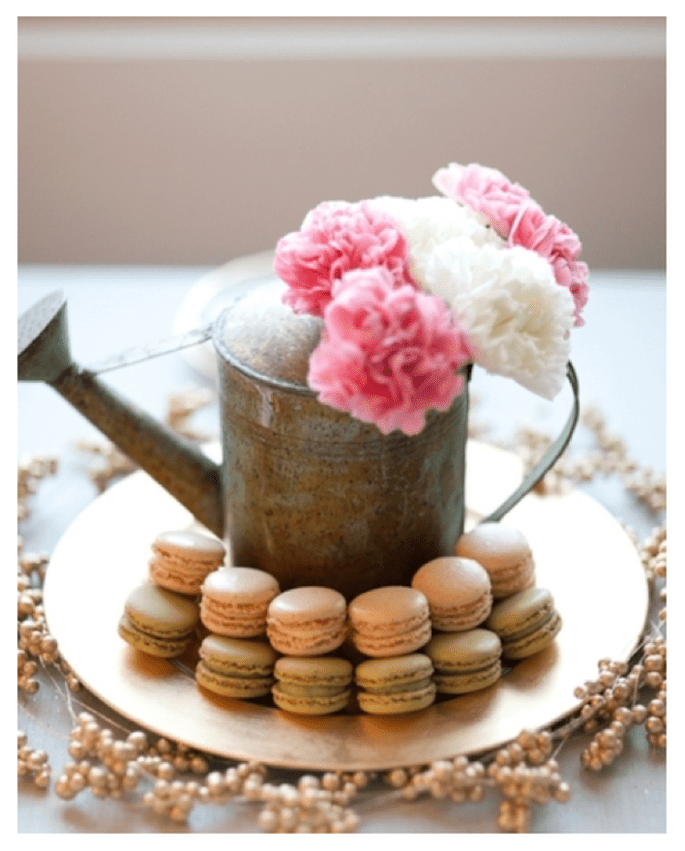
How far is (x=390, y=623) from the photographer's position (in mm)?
747

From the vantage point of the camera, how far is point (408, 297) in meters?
0.63

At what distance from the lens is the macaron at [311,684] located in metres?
0.75

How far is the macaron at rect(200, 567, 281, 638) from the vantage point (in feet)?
2.53

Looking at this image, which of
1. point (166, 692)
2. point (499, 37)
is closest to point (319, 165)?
point (499, 37)

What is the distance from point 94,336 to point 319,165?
0.60 metres

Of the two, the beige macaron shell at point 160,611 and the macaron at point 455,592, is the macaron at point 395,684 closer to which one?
the macaron at point 455,592

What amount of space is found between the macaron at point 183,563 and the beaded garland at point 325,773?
3.8 inches

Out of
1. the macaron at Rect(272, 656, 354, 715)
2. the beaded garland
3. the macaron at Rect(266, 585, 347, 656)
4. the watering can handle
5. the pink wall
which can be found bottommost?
the beaded garland

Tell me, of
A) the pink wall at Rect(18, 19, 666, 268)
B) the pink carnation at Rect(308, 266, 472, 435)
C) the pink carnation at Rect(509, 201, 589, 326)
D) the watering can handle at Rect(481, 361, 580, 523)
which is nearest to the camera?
the pink carnation at Rect(308, 266, 472, 435)

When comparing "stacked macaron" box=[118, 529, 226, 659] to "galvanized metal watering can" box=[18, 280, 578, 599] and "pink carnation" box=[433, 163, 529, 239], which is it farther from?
"pink carnation" box=[433, 163, 529, 239]

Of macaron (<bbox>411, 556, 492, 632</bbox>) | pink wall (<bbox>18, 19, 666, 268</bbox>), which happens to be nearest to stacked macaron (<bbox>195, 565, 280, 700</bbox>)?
macaron (<bbox>411, 556, 492, 632</bbox>)

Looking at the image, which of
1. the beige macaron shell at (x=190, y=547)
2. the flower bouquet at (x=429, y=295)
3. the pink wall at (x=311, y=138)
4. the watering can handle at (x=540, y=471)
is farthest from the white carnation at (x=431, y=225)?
the pink wall at (x=311, y=138)

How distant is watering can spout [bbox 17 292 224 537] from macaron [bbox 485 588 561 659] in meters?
0.24

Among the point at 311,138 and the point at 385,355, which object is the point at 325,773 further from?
the point at 311,138
